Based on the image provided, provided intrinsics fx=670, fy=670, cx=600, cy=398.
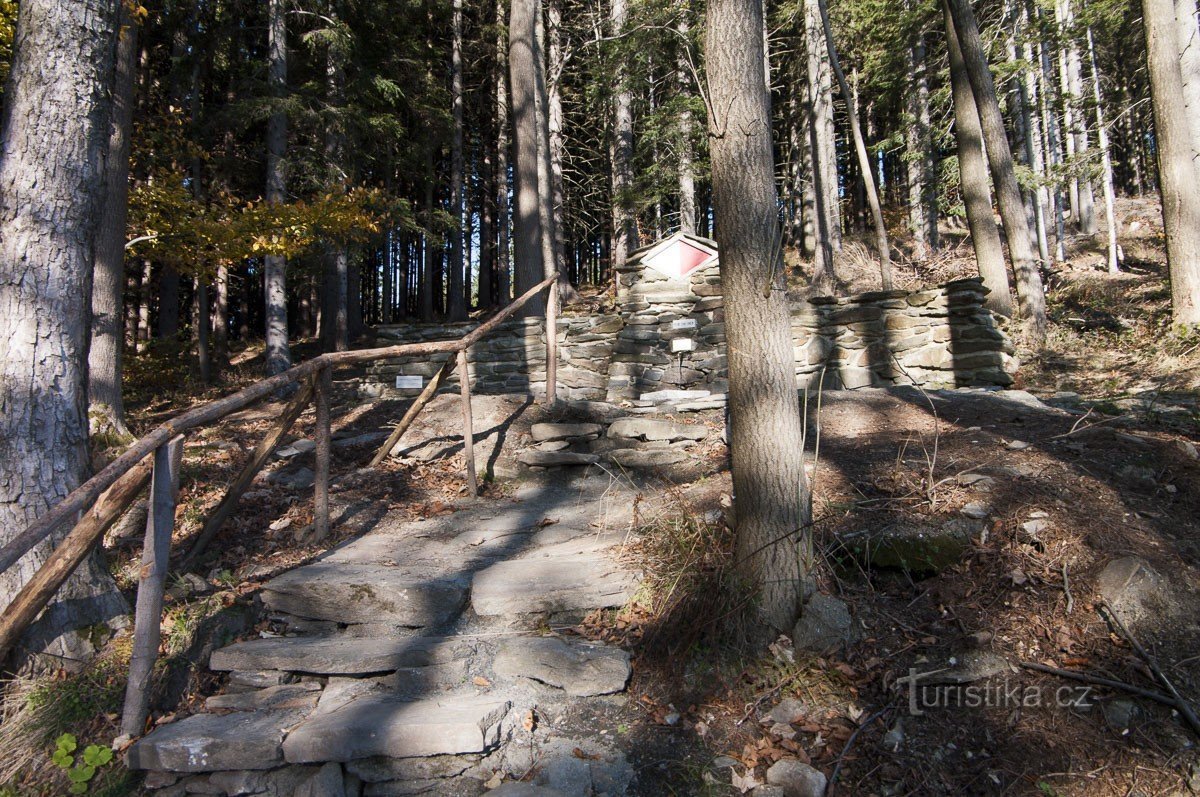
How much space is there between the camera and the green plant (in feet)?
9.15

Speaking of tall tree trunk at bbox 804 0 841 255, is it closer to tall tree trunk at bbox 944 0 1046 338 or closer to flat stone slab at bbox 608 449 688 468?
tall tree trunk at bbox 944 0 1046 338

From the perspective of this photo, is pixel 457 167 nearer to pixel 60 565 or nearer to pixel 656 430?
pixel 656 430

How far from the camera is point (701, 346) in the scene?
9195 millimetres

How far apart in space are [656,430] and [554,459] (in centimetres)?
104

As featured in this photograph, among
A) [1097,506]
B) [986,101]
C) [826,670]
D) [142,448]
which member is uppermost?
[986,101]

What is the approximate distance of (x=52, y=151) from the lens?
3.56 metres

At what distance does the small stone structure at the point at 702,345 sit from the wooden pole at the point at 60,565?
5647 mm

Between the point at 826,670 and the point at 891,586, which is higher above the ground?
the point at 891,586

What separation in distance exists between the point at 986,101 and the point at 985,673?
36.2 ft

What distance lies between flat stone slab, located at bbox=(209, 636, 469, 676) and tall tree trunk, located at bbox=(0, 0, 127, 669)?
0.77 m

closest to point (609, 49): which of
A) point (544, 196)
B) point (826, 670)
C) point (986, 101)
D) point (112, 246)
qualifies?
point (544, 196)

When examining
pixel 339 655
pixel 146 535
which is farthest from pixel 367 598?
pixel 146 535

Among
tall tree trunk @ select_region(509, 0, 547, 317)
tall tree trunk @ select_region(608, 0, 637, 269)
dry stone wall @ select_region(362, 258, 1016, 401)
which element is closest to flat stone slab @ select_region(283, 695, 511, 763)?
dry stone wall @ select_region(362, 258, 1016, 401)

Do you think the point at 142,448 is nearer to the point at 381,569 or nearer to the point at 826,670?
the point at 381,569
